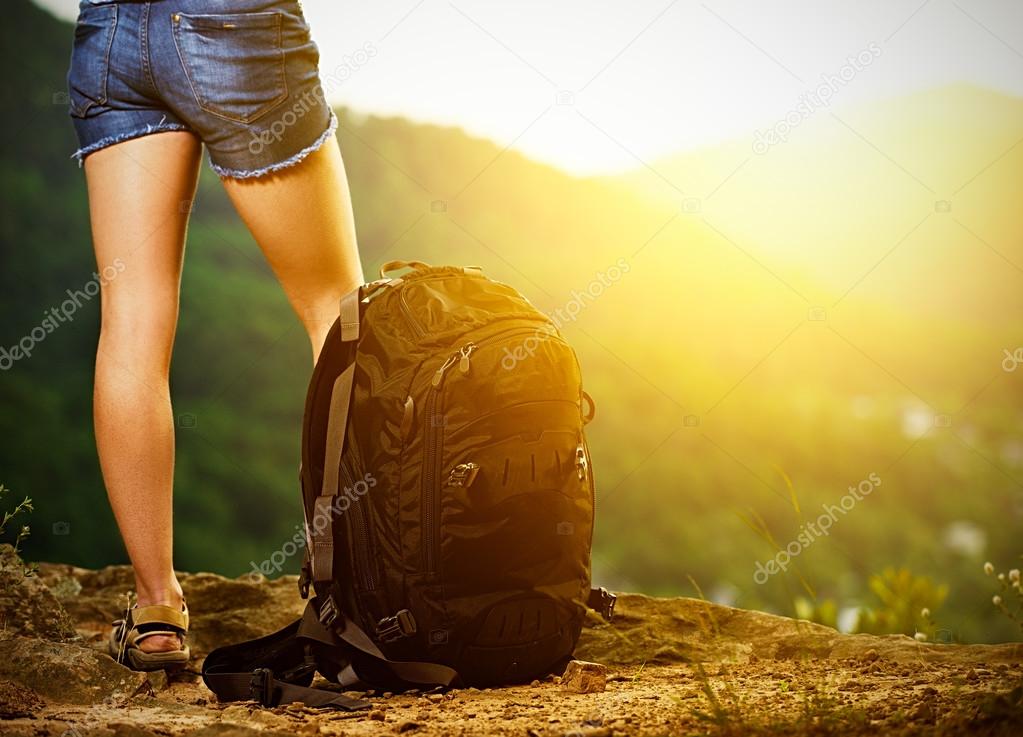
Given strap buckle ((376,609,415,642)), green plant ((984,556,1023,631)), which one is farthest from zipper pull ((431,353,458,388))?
green plant ((984,556,1023,631))

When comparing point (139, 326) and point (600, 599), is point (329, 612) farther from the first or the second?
point (139, 326)

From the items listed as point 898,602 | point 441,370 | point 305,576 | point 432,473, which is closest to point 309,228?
point 441,370

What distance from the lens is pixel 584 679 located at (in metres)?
1.59

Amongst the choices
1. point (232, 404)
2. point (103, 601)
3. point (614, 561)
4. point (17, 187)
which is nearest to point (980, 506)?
point (614, 561)

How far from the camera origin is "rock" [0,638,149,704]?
1534 mm

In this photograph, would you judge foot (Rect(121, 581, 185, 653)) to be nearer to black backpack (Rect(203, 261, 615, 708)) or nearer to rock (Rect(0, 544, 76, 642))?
black backpack (Rect(203, 261, 615, 708))

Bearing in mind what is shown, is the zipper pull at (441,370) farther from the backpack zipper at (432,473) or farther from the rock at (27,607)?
the rock at (27,607)

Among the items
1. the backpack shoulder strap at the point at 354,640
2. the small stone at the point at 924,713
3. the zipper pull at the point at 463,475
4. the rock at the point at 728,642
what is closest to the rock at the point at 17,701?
the backpack shoulder strap at the point at 354,640

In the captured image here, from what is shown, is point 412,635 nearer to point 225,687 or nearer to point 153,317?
point 225,687

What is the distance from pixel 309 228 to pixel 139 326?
1.17 ft

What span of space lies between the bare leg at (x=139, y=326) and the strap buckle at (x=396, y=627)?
47 centimetres

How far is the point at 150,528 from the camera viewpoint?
174 cm

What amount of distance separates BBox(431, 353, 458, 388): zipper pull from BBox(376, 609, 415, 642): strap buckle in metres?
0.38

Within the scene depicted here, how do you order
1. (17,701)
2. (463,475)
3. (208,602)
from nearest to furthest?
(17,701)
(463,475)
(208,602)
